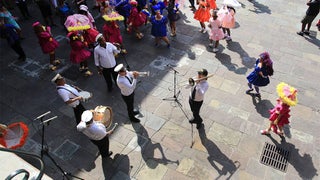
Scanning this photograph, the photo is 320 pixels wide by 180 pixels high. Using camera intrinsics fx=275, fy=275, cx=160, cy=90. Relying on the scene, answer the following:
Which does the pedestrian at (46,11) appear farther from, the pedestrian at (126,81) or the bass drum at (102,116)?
the bass drum at (102,116)

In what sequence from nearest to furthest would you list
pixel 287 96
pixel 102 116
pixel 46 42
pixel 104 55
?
pixel 102 116 < pixel 287 96 < pixel 104 55 < pixel 46 42

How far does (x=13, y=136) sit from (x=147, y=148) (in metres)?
3.13

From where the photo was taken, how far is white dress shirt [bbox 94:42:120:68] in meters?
7.86

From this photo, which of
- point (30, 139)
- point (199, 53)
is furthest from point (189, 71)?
point (30, 139)

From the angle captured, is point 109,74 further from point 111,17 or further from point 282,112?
point 282,112

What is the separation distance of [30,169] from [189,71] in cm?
639

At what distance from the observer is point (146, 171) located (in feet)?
21.8

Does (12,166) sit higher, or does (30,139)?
(12,166)

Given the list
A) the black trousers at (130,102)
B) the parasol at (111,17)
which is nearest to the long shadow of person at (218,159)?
the black trousers at (130,102)

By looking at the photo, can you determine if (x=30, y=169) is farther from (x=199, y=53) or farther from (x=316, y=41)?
(x=316, y=41)

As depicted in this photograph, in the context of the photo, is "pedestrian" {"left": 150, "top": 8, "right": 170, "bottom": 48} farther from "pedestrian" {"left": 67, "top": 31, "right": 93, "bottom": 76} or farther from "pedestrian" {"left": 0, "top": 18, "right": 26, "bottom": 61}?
"pedestrian" {"left": 0, "top": 18, "right": 26, "bottom": 61}

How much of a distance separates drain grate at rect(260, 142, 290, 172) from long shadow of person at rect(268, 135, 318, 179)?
0.41 ft

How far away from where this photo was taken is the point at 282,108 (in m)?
6.87

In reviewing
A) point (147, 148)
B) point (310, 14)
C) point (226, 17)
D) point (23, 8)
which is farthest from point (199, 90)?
point (23, 8)
